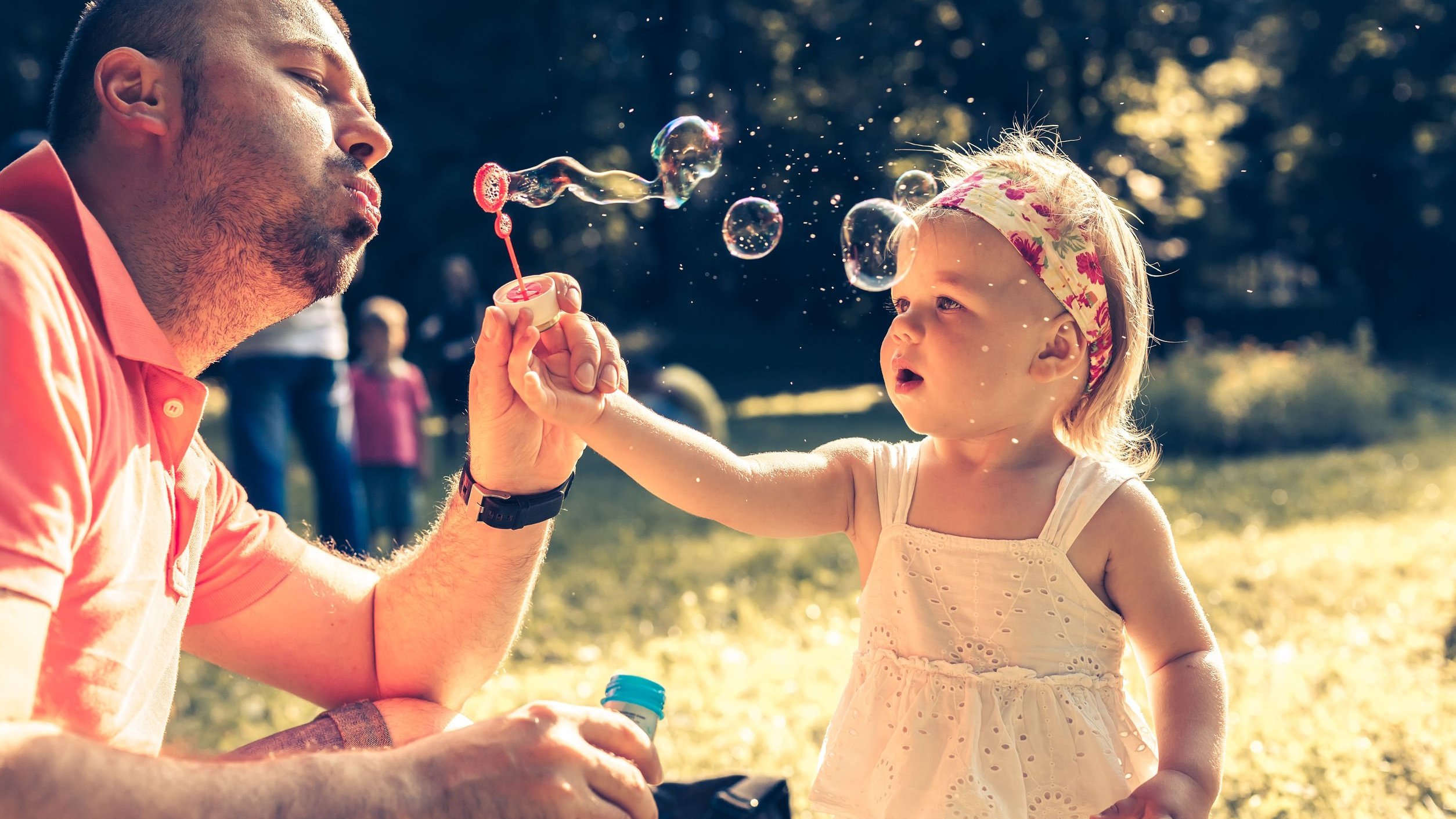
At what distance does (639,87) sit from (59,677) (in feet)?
64.1

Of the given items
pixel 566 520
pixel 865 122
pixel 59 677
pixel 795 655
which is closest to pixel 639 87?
pixel 566 520

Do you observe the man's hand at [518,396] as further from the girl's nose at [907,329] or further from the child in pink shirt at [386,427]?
the child in pink shirt at [386,427]

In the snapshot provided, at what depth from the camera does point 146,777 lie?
123 centimetres

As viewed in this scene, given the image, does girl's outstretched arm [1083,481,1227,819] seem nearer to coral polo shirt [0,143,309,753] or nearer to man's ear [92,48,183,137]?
coral polo shirt [0,143,309,753]

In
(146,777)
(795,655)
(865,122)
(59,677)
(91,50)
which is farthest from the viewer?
(795,655)

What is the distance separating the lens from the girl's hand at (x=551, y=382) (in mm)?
1854

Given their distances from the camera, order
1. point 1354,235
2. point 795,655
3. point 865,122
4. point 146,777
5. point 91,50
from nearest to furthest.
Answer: point 146,777, point 91,50, point 865,122, point 795,655, point 1354,235

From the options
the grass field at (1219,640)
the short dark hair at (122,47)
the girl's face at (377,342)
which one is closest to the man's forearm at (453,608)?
the short dark hair at (122,47)

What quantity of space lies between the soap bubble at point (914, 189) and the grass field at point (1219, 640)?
64.2 inches

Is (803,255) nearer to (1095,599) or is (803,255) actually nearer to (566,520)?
(1095,599)

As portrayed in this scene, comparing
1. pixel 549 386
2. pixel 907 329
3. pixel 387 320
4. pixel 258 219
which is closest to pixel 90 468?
pixel 258 219

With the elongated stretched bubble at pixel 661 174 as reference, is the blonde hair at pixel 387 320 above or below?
below

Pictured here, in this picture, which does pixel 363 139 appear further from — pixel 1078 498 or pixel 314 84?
pixel 1078 498

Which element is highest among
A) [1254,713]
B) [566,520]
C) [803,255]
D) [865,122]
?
[865,122]
